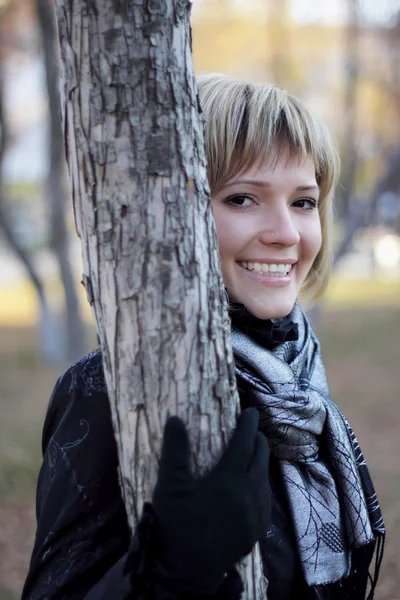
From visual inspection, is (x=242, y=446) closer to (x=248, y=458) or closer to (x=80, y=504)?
(x=248, y=458)

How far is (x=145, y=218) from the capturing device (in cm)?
131

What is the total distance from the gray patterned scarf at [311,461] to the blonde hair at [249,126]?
42 cm

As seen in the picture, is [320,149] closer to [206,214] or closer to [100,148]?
[206,214]

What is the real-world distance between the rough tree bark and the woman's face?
0.38 meters

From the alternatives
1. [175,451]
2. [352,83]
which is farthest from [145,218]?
[352,83]

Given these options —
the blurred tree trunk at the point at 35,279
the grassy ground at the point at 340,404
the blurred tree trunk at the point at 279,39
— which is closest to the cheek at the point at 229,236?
the grassy ground at the point at 340,404

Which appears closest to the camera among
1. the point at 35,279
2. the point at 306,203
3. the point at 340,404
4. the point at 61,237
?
the point at 306,203

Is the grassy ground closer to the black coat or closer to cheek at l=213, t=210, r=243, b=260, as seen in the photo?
the black coat

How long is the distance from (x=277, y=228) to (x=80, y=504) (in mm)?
783

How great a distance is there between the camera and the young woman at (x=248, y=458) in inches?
50.1

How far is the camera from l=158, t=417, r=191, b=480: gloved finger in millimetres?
1281

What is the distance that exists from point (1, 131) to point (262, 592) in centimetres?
827

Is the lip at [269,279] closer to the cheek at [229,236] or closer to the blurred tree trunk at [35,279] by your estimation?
the cheek at [229,236]

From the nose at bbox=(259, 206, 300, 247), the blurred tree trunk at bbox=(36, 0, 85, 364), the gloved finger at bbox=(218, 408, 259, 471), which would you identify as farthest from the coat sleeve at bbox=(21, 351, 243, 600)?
the blurred tree trunk at bbox=(36, 0, 85, 364)
